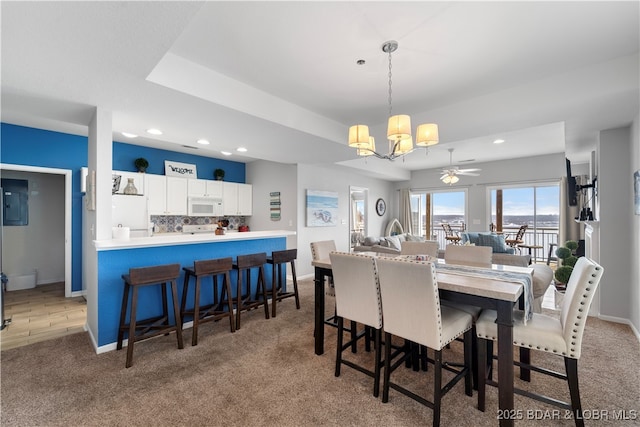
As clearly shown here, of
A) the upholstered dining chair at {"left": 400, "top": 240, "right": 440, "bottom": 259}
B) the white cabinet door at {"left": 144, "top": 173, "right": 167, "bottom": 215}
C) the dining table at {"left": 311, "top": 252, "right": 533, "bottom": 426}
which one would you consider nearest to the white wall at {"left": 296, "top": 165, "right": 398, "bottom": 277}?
the white cabinet door at {"left": 144, "top": 173, "right": 167, "bottom": 215}

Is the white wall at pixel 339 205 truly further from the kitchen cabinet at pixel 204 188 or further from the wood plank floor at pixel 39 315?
the wood plank floor at pixel 39 315

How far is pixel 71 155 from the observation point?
437cm

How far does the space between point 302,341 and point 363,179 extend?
548 centimetres

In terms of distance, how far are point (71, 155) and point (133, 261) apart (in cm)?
275

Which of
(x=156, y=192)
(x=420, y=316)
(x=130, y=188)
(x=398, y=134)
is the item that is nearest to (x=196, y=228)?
(x=156, y=192)

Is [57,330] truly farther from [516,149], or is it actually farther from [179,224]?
[516,149]

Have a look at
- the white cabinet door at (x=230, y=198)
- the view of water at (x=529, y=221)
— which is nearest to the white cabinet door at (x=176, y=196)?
the white cabinet door at (x=230, y=198)

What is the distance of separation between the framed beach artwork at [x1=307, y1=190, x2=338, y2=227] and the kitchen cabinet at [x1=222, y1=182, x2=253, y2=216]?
150 centimetres

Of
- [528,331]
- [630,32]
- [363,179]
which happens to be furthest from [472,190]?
[528,331]

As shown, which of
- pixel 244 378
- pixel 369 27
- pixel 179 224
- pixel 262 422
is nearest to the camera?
pixel 262 422

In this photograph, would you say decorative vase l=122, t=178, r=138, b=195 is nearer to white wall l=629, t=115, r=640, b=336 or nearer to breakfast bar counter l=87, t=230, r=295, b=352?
breakfast bar counter l=87, t=230, r=295, b=352

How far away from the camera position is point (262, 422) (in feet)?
5.92

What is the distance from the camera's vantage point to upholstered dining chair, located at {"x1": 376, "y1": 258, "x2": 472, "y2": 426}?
1.75 m

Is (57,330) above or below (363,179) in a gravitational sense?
below
